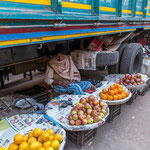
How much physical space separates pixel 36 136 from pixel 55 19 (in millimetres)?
1467

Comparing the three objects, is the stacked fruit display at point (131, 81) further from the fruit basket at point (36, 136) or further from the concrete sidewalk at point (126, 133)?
the fruit basket at point (36, 136)

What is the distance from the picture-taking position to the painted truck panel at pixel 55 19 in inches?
61.5

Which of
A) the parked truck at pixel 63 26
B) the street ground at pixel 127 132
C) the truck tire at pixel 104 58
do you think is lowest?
the street ground at pixel 127 132

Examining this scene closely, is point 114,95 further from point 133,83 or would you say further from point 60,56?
point 60,56

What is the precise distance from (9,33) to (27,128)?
1186 millimetres

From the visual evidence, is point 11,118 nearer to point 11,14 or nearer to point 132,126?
point 11,14

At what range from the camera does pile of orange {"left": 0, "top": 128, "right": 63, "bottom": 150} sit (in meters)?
1.54

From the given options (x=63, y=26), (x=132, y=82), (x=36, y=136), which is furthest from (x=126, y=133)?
(x=63, y=26)

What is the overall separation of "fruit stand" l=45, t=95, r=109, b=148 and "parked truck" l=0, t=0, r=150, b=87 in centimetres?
102

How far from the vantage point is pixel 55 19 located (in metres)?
1.93

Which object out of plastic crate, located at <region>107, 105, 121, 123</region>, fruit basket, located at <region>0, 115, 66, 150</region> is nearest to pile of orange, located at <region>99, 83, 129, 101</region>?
plastic crate, located at <region>107, 105, 121, 123</region>

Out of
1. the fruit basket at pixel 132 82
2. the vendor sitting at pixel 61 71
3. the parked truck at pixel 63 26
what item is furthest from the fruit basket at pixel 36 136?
the fruit basket at pixel 132 82

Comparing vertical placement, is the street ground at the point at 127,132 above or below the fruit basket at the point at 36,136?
below

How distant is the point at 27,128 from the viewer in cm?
191
